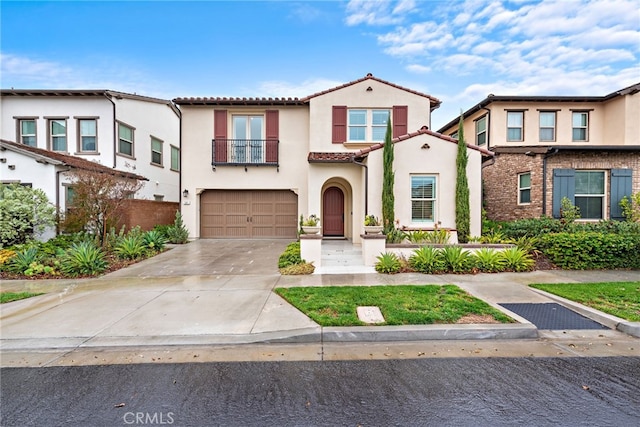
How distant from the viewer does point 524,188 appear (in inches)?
499

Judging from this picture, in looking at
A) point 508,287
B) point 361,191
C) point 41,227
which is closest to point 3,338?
point 41,227

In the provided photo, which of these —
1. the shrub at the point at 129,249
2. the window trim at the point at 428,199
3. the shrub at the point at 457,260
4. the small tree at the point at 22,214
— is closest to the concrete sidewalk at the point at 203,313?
the shrub at the point at 457,260

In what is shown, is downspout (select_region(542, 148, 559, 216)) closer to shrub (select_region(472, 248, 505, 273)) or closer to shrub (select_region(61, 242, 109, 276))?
shrub (select_region(472, 248, 505, 273))

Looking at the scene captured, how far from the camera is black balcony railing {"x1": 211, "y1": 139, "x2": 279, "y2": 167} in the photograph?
49.6 ft

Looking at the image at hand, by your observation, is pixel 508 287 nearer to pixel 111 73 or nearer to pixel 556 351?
pixel 556 351

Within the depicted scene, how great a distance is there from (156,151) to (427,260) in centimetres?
1681

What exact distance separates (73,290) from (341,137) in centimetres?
1109

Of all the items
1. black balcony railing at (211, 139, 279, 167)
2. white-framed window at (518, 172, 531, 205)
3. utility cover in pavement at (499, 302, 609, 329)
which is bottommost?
utility cover in pavement at (499, 302, 609, 329)

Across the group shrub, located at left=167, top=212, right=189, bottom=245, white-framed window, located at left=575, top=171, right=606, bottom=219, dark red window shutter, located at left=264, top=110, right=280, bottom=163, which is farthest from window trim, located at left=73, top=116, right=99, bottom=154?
white-framed window, located at left=575, top=171, right=606, bottom=219

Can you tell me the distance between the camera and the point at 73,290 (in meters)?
7.16

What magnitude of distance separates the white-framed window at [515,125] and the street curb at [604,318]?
39.1ft

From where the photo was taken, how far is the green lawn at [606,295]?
531 cm

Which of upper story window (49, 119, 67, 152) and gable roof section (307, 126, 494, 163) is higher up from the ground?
upper story window (49, 119, 67, 152)

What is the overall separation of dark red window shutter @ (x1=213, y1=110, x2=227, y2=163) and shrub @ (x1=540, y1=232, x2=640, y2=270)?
1402 centimetres
